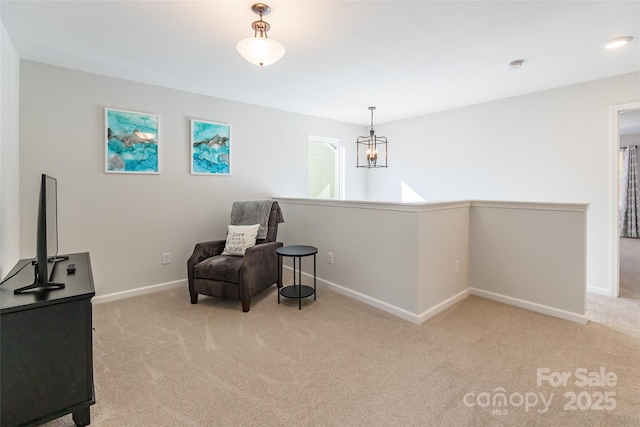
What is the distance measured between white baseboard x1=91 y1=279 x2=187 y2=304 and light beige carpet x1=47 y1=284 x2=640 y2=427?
281 mm

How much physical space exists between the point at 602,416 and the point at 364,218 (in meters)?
2.16

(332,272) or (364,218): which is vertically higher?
(364,218)

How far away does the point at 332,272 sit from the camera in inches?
143

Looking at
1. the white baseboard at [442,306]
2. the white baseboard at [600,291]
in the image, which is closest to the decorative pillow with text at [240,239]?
the white baseboard at [442,306]

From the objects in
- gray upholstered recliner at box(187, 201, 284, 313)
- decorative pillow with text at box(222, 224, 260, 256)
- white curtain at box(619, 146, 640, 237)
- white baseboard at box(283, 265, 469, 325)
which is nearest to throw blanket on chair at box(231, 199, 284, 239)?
decorative pillow with text at box(222, 224, 260, 256)

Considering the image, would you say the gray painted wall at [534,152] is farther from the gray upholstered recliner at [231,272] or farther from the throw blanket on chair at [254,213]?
the gray upholstered recliner at [231,272]

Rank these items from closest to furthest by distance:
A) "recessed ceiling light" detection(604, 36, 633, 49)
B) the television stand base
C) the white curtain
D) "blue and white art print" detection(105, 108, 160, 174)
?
the television stand base
"recessed ceiling light" detection(604, 36, 633, 49)
"blue and white art print" detection(105, 108, 160, 174)
the white curtain

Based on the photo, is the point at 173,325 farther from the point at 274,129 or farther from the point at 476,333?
the point at 274,129

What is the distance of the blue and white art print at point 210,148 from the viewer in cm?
384

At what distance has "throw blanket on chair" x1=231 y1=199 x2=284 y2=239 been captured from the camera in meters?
3.70

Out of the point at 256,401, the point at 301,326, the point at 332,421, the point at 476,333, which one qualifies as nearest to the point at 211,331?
the point at 301,326

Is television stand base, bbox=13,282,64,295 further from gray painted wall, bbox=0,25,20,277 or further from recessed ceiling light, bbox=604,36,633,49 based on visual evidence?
recessed ceiling light, bbox=604,36,633,49

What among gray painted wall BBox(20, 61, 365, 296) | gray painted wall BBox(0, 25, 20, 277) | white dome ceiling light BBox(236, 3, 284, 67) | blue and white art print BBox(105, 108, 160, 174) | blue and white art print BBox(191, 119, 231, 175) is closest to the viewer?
white dome ceiling light BBox(236, 3, 284, 67)

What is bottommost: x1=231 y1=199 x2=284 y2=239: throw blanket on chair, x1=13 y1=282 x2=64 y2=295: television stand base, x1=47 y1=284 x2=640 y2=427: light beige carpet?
x1=47 y1=284 x2=640 y2=427: light beige carpet
